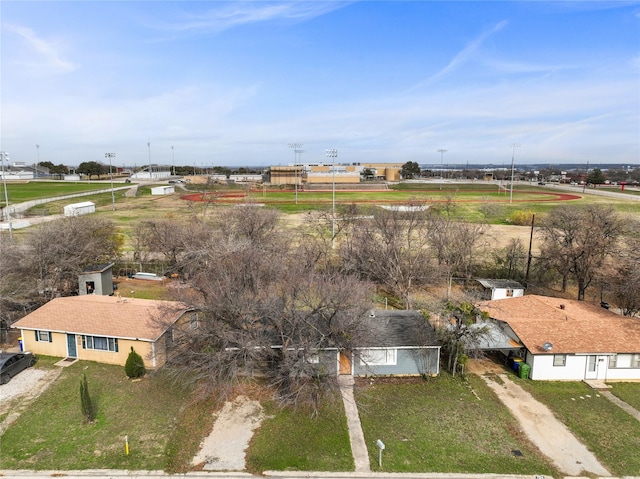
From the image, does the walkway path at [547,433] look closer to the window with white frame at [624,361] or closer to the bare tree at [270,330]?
the window with white frame at [624,361]

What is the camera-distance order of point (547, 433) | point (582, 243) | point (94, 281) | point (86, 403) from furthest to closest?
point (582, 243)
point (94, 281)
point (547, 433)
point (86, 403)

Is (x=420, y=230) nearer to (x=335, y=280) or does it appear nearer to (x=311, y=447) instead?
(x=335, y=280)

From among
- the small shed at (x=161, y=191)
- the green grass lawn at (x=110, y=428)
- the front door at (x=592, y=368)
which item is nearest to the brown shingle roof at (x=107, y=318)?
the green grass lawn at (x=110, y=428)

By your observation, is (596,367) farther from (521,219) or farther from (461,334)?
(521,219)

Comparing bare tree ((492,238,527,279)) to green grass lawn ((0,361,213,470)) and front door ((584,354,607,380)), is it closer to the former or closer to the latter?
front door ((584,354,607,380))

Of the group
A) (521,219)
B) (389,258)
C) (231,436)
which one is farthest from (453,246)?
(521,219)

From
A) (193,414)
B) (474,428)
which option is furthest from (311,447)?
(474,428)
